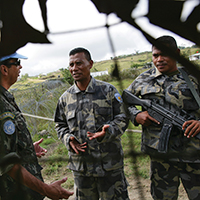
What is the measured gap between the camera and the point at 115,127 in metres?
1.99

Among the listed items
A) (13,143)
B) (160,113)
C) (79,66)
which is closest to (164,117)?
(160,113)

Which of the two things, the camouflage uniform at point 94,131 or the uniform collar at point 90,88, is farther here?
the uniform collar at point 90,88

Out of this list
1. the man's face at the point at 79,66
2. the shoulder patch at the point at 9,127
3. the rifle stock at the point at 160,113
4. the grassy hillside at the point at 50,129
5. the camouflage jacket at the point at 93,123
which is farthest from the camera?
the grassy hillside at the point at 50,129

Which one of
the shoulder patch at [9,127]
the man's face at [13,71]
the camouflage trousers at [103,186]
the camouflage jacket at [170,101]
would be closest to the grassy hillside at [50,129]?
the camouflage jacket at [170,101]

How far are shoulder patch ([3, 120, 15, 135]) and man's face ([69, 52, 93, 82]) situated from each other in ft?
3.16

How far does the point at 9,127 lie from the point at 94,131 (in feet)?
3.04

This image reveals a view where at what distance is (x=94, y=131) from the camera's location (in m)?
2.00

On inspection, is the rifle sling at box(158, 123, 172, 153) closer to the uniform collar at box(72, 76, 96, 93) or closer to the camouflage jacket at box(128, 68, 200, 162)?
the camouflage jacket at box(128, 68, 200, 162)

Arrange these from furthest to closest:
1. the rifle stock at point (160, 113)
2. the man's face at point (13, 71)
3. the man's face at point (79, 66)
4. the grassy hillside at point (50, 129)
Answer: the grassy hillside at point (50, 129)
the man's face at point (79, 66)
the rifle stock at point (160, 113)
the man's face at point (13, 71)

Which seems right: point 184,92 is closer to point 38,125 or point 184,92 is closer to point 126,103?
point 126,103

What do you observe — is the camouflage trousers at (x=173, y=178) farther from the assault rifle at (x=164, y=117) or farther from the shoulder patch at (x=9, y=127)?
the shoulder patch at (x=9, y=127)

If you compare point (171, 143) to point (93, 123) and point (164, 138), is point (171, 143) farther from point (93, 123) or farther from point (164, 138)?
point (93, 123)

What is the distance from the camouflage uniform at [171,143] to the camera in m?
1.92

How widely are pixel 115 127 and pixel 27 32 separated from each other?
5.01 ft
